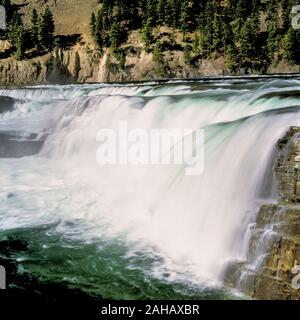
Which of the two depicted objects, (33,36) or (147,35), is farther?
(33,36)

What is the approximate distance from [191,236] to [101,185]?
24.8ft

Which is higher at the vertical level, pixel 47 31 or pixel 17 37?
pixel 47 31

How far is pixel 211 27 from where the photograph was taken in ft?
269

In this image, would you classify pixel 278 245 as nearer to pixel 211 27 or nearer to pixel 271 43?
pixel 271 43

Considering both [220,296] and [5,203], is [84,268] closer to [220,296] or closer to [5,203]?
[220,296]

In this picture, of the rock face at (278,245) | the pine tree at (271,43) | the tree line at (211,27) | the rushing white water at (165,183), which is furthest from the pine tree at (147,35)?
the rock face at (278,245)

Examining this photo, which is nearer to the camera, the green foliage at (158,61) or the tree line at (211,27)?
the tree line at (211,27)

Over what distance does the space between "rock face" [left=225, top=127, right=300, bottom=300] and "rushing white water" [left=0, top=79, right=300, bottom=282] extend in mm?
594

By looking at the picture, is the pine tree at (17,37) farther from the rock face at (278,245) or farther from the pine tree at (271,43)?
the rock face at (278,245)

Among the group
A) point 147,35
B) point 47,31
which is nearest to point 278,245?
point 147,35

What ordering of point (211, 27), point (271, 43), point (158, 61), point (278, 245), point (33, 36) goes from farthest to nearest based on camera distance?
point (33, 36), point (211, 27), point (158, 61), point (271, 43), point (278, 245)

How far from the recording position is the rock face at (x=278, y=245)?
9273 mm

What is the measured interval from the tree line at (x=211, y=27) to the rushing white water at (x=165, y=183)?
53.7 metres

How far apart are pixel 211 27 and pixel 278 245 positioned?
76839mm
